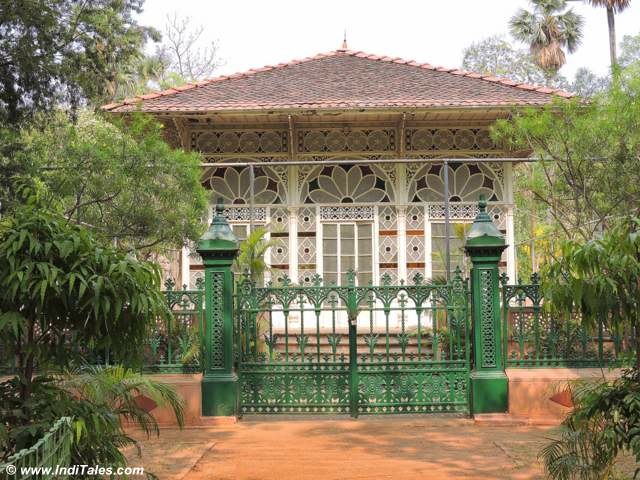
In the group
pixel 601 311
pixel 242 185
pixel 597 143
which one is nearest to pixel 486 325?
pixel 601 311

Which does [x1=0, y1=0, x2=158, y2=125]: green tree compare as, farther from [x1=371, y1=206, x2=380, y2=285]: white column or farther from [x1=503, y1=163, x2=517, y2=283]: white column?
[x1=503, y1=163, x2=517, y2=283]: white column

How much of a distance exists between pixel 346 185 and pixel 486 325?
6335mm

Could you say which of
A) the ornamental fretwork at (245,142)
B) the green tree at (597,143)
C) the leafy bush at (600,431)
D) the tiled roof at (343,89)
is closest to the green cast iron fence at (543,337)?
the green tree at (597,143)

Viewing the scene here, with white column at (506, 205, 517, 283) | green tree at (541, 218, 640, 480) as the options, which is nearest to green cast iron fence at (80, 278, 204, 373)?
green tree at (541, 218, 640, 480)

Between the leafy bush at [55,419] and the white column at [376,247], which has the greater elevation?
the white column at [376,247]

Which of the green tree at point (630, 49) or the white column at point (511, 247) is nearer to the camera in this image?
the white column at point (511, 247)

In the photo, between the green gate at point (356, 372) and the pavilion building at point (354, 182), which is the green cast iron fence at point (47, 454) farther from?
the pavilion building at point (354, 182)

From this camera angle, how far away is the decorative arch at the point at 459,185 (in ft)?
47.0

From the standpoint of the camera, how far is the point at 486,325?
8.52 metres

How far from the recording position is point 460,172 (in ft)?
47.2

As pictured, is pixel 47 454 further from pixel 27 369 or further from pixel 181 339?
pixel 181 339

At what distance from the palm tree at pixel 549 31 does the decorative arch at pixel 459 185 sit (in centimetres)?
1588

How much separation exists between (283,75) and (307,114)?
2933mm

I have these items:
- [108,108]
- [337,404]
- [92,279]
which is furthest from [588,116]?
[92,279]
